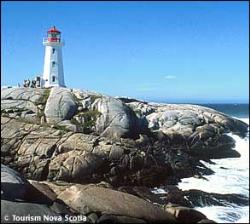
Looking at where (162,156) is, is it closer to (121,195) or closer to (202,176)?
(202,176)

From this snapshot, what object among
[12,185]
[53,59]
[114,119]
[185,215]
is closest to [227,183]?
[114,119]

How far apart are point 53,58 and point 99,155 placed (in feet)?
55.2

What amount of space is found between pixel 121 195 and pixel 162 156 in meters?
8.66

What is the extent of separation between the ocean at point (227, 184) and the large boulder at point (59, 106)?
6.86m

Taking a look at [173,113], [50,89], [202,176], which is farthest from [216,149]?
[50,89]

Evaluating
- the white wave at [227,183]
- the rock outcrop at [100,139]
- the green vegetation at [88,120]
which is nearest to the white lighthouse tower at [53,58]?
the rock outcrop at [100,139]

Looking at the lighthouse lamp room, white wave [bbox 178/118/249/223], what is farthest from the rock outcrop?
the lighthouse lamp room

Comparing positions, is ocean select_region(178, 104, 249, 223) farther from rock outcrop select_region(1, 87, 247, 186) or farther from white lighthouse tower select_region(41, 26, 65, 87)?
white lighthouse tower select_region(41, 26, 65, 87)

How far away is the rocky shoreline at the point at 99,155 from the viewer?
14.3 metres

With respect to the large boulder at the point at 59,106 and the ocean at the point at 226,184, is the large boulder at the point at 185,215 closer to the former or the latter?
the ocean at the point at 226,184

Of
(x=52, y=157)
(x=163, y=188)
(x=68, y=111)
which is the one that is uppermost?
(x=68, y=111)

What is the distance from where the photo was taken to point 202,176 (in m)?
22.7

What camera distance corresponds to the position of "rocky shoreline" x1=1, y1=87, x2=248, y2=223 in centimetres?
1434

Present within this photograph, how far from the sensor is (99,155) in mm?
20172
